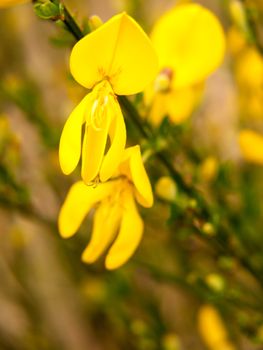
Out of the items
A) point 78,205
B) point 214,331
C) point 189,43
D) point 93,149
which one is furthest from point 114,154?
point 214,331

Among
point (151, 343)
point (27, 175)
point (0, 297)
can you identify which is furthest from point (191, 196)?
point (0, 297)

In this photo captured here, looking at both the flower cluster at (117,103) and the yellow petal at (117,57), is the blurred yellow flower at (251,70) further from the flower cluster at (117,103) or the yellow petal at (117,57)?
the yellow petal at (117,57)

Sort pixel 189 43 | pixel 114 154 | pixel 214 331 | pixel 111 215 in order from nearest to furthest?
pixel 114 154, pixel 111 215, pixel 189 43, pixel 214 331

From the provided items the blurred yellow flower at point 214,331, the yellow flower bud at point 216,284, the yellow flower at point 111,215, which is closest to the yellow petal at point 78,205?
the yellow flower at point 111,215

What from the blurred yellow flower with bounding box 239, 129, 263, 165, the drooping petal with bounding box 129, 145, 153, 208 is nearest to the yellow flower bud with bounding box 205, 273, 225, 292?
the blurred yellow flower with bounding box 239, 129, 263, 165

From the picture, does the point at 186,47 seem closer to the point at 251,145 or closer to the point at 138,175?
the point at 251,145

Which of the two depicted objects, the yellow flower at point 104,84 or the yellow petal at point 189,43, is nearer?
the yellow flower at point 104,84

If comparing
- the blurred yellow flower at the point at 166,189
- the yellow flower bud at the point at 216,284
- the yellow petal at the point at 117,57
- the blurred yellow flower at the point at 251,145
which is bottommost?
the yellow flower bud at the point at 216,284
